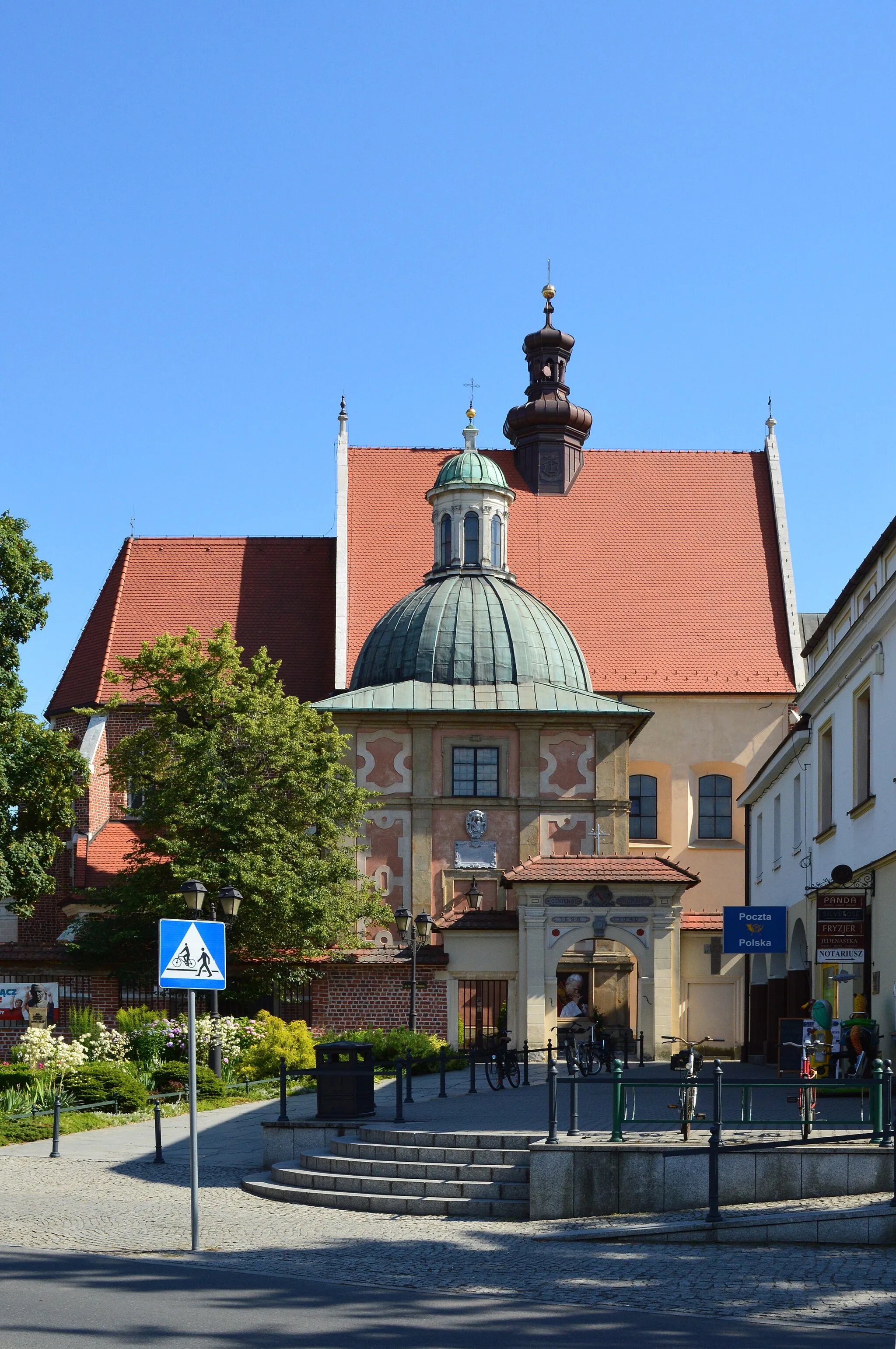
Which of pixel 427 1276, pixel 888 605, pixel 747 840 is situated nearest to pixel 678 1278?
pixel 427 1276

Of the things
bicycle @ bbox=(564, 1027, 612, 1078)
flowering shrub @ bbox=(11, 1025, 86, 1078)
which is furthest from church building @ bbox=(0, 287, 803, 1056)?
flowering shrub @ bbox=(11, 1025, 86, 1078)

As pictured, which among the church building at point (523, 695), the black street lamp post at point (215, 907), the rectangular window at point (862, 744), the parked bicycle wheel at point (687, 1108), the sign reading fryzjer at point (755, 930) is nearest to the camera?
the parked bicycle wheel at point (687, 1108)

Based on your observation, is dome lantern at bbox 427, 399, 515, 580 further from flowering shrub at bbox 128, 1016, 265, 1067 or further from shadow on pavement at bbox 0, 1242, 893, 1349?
shadow on pavement at bbox 0, 1242, 893, 1349

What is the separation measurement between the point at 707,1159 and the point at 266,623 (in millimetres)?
35760

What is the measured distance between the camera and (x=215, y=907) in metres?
35.7

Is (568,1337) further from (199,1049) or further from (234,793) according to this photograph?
(234,793)

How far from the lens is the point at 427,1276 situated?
482 inches

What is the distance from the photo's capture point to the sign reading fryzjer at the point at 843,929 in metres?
21.2

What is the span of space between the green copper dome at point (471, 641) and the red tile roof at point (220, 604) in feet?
13.8

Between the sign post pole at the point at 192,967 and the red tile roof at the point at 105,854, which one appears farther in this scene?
the red tile roof at the point at 105,854

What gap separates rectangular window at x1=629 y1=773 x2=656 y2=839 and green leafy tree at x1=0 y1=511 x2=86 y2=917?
18321 millimetres

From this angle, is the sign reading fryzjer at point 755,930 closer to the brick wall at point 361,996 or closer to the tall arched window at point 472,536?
the brick wall at point 361,996

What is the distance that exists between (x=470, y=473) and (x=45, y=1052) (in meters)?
23.3

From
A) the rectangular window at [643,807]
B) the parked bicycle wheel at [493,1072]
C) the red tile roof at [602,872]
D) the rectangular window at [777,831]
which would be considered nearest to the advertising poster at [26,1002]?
the red tile roof at [602,872]
